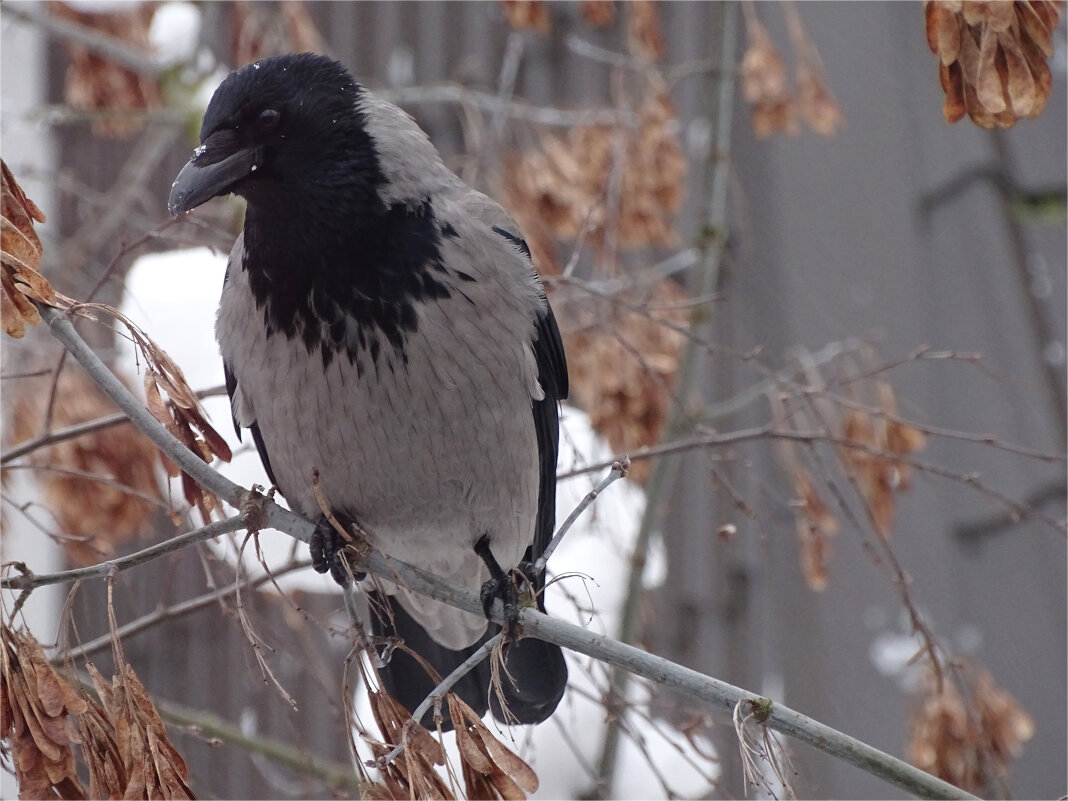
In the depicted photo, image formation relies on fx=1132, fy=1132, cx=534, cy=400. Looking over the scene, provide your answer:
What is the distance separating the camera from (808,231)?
186 inches

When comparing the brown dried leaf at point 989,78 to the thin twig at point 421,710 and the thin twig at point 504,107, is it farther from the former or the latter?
the thin twig at point 504,107

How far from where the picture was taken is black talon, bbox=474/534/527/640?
164 centimetres

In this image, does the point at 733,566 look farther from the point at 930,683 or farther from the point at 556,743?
the point at 930,683

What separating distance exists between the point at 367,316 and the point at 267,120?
1.24 feet

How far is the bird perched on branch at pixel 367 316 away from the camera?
1957 millimetres

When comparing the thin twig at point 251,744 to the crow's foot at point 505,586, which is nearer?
the crow's foot at point 505,586

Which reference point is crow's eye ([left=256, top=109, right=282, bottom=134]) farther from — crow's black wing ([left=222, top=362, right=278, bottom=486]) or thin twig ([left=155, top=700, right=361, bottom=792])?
thin twig ([left=155, top=700, right=361, bottom=792])

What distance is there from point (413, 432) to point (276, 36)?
1.33 metres

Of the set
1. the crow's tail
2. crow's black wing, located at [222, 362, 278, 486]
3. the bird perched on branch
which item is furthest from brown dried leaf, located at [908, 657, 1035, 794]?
crow's black wing, located at [222, 362, 278, 486]

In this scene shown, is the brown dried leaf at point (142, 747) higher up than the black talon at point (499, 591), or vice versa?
the black talon at point (499, 591)

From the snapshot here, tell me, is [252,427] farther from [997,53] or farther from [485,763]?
[997,53]

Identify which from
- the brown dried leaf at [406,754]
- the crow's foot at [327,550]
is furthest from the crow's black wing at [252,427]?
the brown dried leaf at [406,754]

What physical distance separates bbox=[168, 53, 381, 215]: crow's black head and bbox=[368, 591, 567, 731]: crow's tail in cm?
79

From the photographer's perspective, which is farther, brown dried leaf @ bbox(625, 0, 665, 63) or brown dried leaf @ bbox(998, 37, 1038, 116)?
brown dried leaf @ bbox(625, 0, 665, 63)
